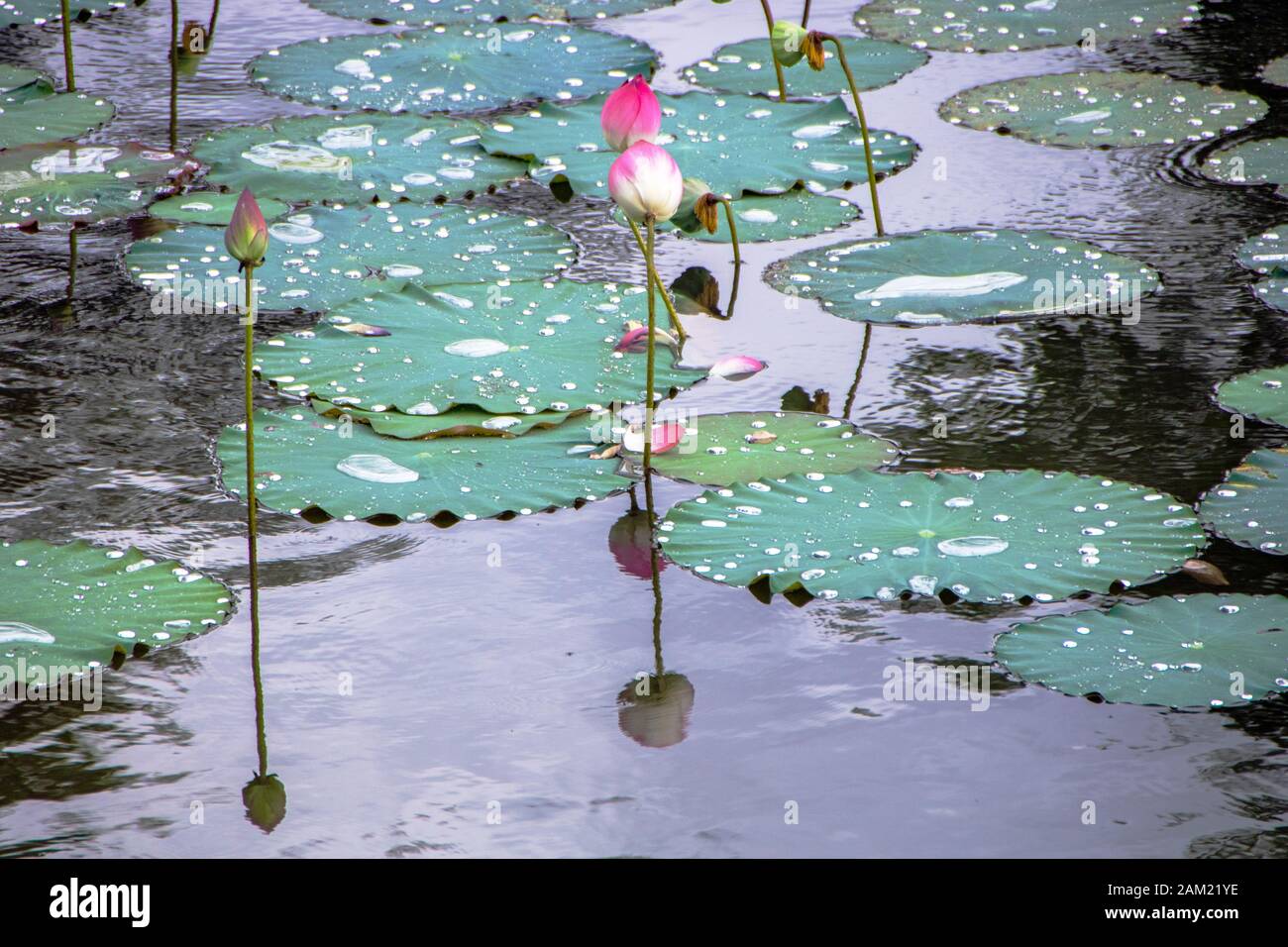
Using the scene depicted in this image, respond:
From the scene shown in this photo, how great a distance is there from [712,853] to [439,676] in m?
0.48

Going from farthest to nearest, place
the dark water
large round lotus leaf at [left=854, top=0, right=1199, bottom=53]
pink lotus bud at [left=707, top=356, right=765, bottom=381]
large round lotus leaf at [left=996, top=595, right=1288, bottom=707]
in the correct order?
1. large round lotus leaf at [left=854, top=0, right=1199, bottom=53]
2. pink lotus bud at [left=707, top=356, right=765, bottom=381]
3. large round lotus leaf at [left=996, top=595, right=1288, bottom=707]
4. the dark water

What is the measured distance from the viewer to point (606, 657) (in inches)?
76.0

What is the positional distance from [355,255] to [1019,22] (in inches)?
92.0

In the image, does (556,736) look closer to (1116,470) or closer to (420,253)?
(1116,470)

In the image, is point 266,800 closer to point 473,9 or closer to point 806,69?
point 806,69

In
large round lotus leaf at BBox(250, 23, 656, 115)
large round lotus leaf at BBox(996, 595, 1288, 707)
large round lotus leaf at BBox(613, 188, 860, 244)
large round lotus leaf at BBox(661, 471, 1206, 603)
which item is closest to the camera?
large round lotus leaf at BBox(996, 595, 1288, 707)

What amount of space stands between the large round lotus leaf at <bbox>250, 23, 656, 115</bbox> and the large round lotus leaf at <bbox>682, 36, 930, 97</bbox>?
0.63 ft

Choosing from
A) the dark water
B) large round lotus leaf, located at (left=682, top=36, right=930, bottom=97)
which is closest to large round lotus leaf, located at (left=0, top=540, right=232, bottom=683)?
the dark water

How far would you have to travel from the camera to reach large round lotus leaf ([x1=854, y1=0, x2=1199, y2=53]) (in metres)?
4.23

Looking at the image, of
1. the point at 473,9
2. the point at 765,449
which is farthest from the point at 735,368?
the point at 473,9

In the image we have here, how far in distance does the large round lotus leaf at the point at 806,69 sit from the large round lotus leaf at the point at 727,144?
25 cm

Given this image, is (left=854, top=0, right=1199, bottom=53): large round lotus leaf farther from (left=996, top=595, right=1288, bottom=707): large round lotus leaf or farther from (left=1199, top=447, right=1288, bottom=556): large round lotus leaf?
(left=996, top=595, right=1288, bottom=707): large round lotus leaf

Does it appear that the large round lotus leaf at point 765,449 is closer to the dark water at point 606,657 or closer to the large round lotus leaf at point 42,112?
the dark water at point 606,657

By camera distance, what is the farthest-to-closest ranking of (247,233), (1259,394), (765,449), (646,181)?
(1259,394), (765,449), (646,181), (247,233)
